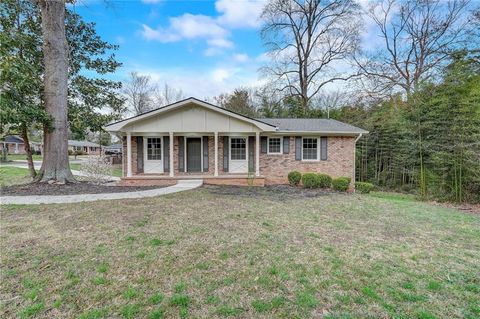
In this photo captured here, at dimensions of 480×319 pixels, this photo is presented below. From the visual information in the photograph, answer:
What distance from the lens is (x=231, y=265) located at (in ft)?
10.8

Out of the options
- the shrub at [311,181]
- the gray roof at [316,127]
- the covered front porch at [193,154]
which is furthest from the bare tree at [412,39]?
the covered front porch at [193,154]

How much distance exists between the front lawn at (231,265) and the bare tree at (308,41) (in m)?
19.3

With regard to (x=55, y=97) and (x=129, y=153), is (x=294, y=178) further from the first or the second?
(x=55, y=97)

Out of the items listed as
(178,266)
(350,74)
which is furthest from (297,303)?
(350,74)

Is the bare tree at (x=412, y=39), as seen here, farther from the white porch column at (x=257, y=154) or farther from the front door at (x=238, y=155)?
the front door at (x=238, y=155)

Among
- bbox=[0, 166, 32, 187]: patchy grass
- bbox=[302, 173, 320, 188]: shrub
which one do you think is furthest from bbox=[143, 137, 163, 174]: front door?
bbox=[302, 173, 320, 188]: shrub

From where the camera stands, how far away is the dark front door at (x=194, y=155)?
1219cm

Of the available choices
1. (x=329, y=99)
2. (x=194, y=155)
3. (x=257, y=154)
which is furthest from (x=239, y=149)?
(x=329, y=99)

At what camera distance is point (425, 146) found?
9.72 meters

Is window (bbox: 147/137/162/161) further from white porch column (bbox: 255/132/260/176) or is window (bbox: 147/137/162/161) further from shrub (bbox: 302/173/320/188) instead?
shrub (bbox: 302/173/320/188)

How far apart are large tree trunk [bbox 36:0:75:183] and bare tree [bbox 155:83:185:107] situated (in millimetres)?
28006

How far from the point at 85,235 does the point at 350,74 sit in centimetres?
2271

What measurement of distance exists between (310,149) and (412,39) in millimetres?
13980

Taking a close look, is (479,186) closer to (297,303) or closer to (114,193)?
(297,303)
